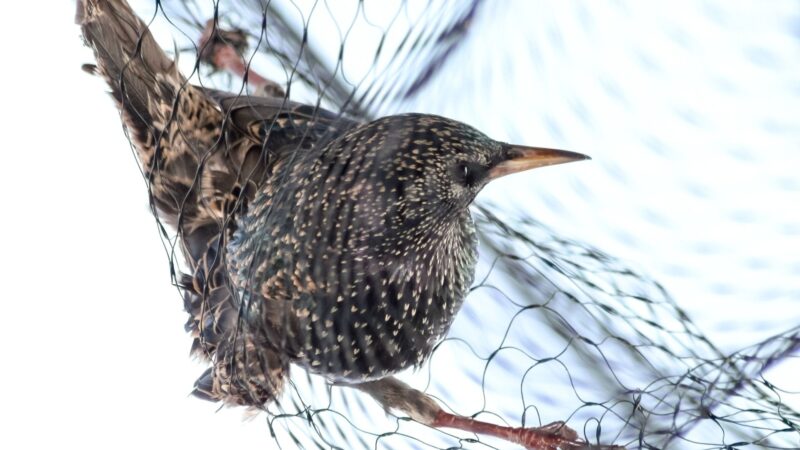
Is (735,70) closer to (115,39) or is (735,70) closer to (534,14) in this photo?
(534,14)

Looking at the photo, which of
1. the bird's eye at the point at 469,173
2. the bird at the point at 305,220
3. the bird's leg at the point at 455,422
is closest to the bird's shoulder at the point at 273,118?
the bird at the point at 305,220

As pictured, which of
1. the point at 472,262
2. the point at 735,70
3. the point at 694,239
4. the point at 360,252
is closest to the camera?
the point at 735,70

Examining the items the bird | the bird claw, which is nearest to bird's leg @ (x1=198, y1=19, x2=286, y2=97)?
the bird

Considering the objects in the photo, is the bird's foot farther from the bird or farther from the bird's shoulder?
the bird's shoulder

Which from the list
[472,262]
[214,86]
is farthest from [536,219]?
[214,86]

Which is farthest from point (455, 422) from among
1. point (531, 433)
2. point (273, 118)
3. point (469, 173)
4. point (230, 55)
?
point (230, 55)

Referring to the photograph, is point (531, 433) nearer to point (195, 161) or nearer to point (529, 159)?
point (529, 159)

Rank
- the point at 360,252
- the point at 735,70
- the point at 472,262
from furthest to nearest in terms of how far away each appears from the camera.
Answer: the point at 472,262, the point at 360,252, the point at 735,70
